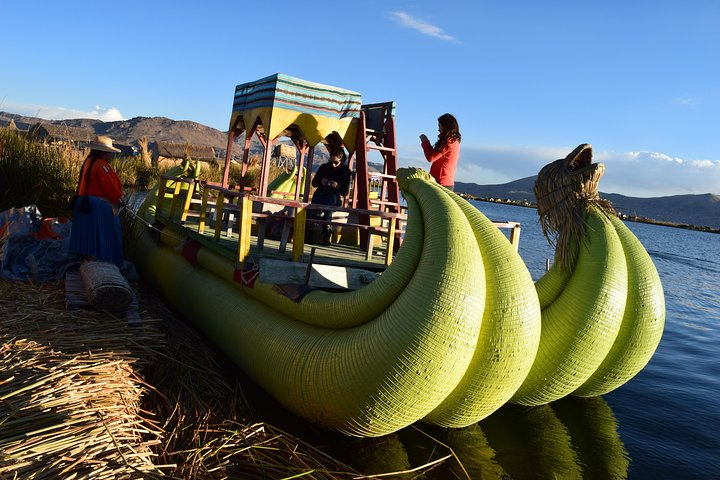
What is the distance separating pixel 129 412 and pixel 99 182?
14.9 ft

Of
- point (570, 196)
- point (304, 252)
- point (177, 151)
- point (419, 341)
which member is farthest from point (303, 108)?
point (177, 151)

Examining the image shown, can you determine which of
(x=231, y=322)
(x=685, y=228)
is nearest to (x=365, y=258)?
(x=231, y=322)

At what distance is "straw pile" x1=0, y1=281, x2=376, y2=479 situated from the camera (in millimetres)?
3525

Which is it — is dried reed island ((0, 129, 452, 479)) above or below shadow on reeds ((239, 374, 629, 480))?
above

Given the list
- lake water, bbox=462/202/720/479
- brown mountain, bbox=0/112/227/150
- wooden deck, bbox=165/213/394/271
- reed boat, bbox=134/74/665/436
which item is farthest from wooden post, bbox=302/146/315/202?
brown mountain, bbox=0/112/227/150

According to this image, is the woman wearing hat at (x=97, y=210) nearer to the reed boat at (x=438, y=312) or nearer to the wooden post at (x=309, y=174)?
the reed boat at (x=438, y=312)

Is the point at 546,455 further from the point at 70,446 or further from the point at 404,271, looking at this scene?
the point at 70,446

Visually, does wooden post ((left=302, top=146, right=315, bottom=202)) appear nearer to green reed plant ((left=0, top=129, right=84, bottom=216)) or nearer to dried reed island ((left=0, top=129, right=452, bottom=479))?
dried reed island ((left=0, top=129, right=452, bottom=479))

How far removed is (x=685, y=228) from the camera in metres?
122

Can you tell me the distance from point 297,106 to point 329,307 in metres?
3.82

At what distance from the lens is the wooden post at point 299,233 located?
6352mm

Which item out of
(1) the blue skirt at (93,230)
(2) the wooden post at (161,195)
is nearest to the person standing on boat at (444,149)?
(1) the blue skirt at (93,230)

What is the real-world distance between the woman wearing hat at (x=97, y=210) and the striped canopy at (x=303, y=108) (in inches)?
84.6

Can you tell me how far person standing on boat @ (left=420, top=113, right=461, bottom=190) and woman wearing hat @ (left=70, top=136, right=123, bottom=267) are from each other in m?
4.34
